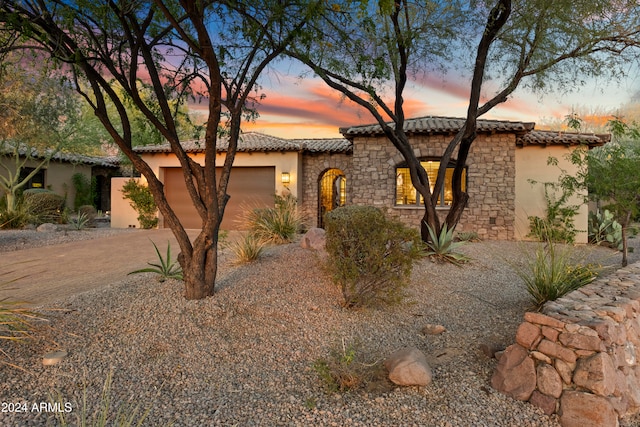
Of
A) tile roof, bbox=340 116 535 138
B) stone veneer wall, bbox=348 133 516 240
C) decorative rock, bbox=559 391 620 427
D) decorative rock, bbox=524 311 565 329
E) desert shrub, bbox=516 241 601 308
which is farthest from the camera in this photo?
stone veneer wall, bbox=348 133 516 240

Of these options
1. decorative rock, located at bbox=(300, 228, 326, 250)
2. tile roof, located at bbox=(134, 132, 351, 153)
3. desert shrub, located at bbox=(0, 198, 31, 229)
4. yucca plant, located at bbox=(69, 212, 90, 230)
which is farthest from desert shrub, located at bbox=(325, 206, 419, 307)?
desert shrub, located at bbox=(0, 198, 31, 229)

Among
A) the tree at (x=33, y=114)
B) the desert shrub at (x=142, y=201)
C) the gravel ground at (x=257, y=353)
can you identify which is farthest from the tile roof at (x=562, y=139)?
the desert shrub at (x=142, y=201)

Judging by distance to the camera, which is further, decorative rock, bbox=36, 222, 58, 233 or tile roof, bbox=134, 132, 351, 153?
tile roof, bbox=134, 132, 351, 153

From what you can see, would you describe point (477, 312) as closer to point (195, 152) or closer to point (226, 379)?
point (226, 379)

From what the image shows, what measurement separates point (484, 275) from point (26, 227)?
14186mm

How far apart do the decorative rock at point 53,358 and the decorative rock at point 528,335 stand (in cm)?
378

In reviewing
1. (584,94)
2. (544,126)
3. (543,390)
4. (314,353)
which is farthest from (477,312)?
(544,126)

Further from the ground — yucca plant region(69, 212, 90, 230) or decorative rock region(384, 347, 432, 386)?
yucca plant region(69, 212, 90, 230)

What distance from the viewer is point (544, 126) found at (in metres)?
26.3

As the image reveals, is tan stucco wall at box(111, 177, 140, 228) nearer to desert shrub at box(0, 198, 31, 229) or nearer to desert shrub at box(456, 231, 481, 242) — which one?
desert shrub at box(0, 198, 31, 229)

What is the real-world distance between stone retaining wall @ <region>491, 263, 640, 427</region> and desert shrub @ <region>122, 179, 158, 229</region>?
46.9 ft

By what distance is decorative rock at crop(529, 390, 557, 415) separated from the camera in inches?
109

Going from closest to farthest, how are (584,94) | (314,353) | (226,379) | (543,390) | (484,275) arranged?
(543,390) → (226,379) → (314,353) → (484,275) → (584,94)

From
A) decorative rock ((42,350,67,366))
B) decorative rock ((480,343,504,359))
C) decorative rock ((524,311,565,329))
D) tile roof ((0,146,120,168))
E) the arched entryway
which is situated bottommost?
decorative rock ((42,350,67,366))
